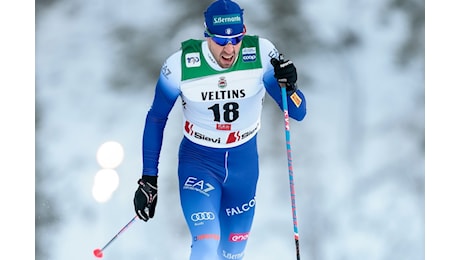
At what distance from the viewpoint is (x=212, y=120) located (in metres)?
4.20

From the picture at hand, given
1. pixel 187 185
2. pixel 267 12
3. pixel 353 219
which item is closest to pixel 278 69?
pixel 187 185

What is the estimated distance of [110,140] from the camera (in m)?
5.28

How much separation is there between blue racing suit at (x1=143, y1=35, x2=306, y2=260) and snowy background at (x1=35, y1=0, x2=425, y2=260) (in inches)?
41.7

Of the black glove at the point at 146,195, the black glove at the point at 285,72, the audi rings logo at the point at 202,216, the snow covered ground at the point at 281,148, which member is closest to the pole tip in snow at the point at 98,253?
the snow covered ground at the point at 281,148

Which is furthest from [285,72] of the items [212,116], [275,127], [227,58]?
[275,127]

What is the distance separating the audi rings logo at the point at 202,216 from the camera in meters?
4.07

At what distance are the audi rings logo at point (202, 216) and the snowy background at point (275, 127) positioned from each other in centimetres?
125

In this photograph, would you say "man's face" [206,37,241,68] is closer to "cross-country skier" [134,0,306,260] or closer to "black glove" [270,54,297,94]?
"cross-country skier" [134,0,306,260]

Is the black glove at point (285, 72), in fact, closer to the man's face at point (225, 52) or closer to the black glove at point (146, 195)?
the man's face at point (225, 52)

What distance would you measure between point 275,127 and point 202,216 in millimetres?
1464

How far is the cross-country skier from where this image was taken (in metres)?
4.07

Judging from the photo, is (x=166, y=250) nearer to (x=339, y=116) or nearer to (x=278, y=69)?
(x=339, y=116)

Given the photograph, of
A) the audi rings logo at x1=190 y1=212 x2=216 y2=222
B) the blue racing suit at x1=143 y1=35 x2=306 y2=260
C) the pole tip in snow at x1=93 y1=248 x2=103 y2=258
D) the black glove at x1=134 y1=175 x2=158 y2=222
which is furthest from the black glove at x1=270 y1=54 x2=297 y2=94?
the pole tip in snow at x1=93 y1=248 x2=103 y2=258
